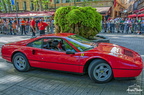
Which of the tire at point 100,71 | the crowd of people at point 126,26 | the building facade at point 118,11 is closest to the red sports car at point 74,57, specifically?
the tire at point 100,71

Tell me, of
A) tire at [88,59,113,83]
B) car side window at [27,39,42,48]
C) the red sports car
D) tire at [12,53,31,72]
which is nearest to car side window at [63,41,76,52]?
the red sports car

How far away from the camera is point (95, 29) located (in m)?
9.48

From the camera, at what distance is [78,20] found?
874 centimetres

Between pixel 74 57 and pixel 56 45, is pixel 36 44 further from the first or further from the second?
pixel 74 57

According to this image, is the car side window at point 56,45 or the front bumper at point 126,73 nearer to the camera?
the front bumper at point 126,73

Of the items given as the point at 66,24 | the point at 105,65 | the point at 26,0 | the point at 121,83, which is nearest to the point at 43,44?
the point at 105,65

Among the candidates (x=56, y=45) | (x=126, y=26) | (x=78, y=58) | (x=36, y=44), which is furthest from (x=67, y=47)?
(x=126, y=26)

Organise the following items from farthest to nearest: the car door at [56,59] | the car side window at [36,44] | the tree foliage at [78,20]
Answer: the tree foliage at [78,20], the car side window at [36,44], the car door at [56,59]

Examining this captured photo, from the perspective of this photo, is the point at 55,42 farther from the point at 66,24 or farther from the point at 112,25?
the point at 112,25

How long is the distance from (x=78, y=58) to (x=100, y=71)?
0.69 metres

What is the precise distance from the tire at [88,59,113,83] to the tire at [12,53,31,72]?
86.3 inches

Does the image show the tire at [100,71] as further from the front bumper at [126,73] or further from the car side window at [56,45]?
the car side window at [56,45]

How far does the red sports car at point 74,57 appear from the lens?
405 centimetres

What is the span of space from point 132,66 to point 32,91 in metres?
2.55
